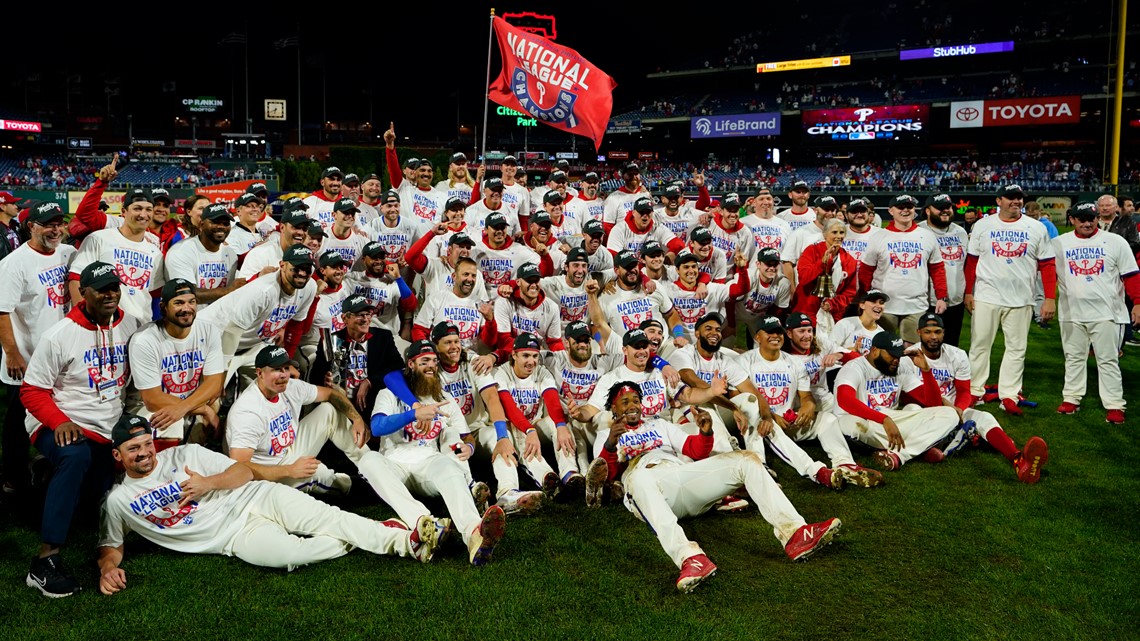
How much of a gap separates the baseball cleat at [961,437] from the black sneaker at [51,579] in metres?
7.19

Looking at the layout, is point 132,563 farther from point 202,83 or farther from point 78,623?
point 202,83

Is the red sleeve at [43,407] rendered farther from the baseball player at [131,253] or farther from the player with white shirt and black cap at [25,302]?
the baseball player at [131,253]

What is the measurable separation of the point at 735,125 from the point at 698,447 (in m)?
49.7

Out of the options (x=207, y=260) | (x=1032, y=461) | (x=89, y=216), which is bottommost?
(x=1032, y=461)

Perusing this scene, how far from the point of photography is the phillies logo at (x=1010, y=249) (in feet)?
30.5

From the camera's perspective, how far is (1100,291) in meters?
9.07

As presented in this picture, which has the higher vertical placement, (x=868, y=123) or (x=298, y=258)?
(x=868, y=123)

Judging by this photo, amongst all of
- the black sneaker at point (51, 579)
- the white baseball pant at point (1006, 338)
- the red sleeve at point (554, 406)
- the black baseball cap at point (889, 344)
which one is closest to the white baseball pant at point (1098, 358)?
the white baseball pant at point (1006, 338)

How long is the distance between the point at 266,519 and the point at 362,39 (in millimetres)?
79649

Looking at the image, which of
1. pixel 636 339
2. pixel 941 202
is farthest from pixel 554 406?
pixel 941 202

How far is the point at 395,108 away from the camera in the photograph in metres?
83.0

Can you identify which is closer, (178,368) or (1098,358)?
(178,368)

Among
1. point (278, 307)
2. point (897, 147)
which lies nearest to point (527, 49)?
point (278, 307)

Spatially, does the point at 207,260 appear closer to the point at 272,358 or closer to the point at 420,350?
the point at 272,358
